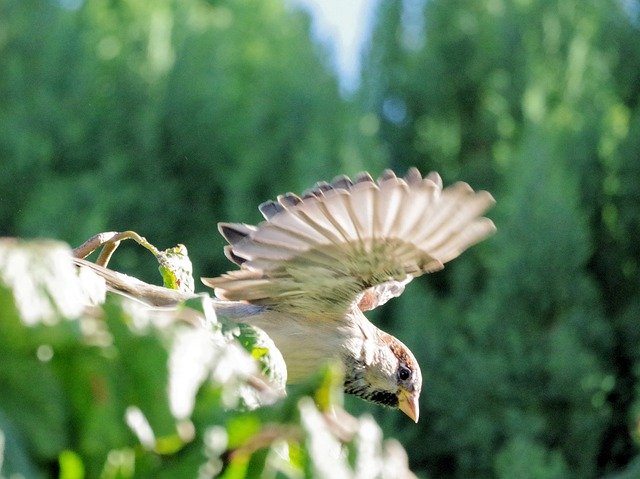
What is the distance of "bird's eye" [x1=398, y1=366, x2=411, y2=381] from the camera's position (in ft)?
Result: 14.4

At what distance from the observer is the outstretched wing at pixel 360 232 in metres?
3.30

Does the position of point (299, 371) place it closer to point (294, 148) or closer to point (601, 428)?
point (601, 428)

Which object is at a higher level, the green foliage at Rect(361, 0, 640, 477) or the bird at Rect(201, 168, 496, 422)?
the bird at Rect(201, 168, 496, 422)

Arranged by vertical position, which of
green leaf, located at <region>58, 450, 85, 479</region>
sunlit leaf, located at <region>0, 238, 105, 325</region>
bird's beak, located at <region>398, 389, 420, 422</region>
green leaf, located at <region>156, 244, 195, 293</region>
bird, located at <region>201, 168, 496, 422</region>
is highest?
sunlit leaf, located at <region>0, 238, 105, 325</region>

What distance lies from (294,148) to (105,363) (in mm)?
14787

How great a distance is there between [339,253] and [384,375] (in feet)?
2.92

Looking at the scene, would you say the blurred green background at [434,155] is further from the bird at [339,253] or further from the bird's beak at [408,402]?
the bird at [339,253]

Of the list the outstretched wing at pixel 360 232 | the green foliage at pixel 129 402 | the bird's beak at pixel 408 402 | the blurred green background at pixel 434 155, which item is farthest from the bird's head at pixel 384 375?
the blurred green background at pixel 434 155

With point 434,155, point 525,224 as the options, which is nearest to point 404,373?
point 525,224

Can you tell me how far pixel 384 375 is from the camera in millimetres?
4305

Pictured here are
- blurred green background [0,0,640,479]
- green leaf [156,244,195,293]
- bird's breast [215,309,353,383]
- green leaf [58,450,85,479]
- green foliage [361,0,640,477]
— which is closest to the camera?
green leaf [58,450,85,479]

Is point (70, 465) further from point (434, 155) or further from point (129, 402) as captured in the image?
point (434, 155)

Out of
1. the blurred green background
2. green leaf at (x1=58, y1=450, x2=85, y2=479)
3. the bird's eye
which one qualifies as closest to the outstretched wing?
the bird's eye

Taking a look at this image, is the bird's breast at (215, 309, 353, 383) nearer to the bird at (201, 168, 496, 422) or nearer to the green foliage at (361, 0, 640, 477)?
the bird at (201, 168, 496, 422)
